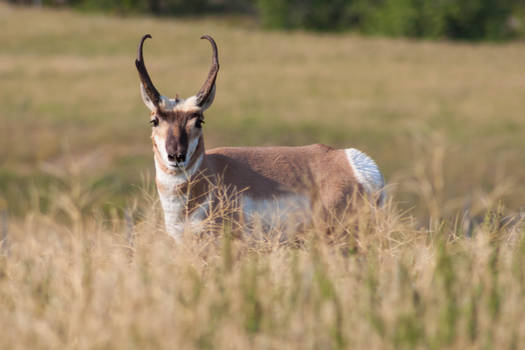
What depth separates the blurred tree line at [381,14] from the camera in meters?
69.9

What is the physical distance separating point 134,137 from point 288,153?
19.1 m

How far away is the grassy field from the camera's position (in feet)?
9.93

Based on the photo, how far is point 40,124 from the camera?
82.1 feet

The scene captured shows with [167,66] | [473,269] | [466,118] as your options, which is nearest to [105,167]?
[466,118]

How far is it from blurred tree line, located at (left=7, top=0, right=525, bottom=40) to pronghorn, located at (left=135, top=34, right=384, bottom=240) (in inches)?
2603

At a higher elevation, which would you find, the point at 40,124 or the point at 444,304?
the point at 444,304

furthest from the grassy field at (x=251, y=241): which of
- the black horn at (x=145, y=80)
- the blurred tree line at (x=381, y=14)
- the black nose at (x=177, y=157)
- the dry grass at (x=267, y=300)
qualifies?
the blurred tree line at (x=381, y=14)

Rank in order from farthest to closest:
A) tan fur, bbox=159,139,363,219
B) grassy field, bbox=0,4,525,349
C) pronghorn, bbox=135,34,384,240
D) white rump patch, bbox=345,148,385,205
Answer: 1. white rump patch, bbox=345,148,385,205
2. tan fur, bbox=159,139,363,219
3. pronghorn, bbox=135,34,384,240
4. grassy field, bbox=0,4,525,349

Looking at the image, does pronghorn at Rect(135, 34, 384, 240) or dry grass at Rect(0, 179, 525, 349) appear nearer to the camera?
dry grass at Rect(0, 179, 525, 349)

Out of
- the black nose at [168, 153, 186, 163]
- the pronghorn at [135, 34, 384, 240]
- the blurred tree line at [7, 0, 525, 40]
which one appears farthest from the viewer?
the blurred tree line at [7, 0, 525, 40]

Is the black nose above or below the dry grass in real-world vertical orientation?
above

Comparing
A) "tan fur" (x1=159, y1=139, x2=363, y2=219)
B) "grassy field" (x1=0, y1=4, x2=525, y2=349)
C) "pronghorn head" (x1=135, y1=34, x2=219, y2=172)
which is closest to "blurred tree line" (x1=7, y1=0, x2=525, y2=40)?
"grassy field" (x1=0, y1=4, x2=525, y2=349)

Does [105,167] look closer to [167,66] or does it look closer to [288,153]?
[288,153]

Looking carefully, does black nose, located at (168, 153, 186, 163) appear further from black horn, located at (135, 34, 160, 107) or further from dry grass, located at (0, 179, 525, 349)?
dry grass, located at (0, 179, 525, 349)
